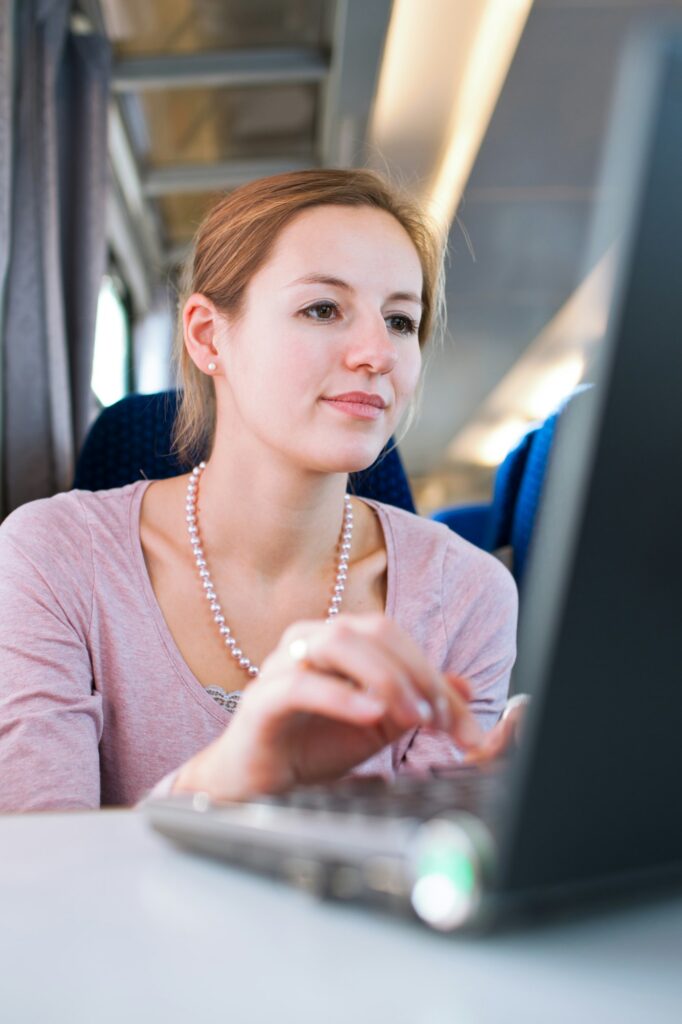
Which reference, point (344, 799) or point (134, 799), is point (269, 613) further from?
point (344, 799)

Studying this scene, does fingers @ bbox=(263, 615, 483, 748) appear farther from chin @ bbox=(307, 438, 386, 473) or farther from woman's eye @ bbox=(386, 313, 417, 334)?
woman's eye @ bbox=(386, 313, 417, 334)

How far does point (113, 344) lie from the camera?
16.4 feet

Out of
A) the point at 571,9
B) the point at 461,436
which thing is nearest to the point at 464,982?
the point at 571,9

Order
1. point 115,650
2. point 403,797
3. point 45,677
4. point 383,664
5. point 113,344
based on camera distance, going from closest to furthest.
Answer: point 403,797 < point 383,664 < point 45,677 < point 115,650 < point 113,344

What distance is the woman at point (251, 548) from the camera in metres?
1.08

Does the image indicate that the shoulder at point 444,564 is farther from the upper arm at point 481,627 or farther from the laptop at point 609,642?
the laptop at point 609,642

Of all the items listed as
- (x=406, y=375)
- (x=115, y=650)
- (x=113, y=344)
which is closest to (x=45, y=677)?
(x=115, y=650)

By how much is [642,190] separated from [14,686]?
0.86m

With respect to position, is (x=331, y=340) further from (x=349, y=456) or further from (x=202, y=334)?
(x=202, y=334)

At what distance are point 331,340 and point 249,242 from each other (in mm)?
235

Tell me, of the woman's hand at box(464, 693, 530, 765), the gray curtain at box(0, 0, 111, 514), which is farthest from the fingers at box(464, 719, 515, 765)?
the gray curtain at box(0, 0, 111, 514)

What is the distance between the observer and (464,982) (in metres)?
0.35

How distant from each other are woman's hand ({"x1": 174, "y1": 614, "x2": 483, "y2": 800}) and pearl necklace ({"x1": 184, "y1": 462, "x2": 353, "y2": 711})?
1.81ft

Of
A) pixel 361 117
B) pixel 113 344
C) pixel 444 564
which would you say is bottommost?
pixel 444 564
